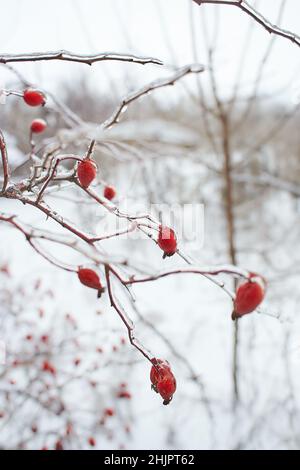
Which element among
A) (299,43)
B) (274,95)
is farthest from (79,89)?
(299,43)

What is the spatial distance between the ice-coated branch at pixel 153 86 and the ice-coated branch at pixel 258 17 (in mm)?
122

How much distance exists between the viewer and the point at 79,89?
499 centimetres

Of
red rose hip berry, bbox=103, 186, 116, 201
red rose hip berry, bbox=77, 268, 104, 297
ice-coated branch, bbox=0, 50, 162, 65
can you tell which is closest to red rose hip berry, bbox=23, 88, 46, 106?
ice-coated branch, bbox=0, 50, 162, 65

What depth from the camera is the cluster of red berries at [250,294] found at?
0.51 metres

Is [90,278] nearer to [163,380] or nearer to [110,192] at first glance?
[163,380]

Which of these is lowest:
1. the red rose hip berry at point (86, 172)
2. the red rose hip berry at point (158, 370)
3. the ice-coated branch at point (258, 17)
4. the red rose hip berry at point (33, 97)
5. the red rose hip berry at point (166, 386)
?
the red rose hip berry at point (166, 386)

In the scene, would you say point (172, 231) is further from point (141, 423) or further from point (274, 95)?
point (141, 423)

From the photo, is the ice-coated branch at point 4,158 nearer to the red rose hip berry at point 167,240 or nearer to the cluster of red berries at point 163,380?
the red rose hip berry at point 167,240

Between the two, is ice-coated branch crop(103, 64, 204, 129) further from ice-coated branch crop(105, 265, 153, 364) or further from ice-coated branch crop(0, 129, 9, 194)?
ice-coated branch crop(105, 265, 153, 364)

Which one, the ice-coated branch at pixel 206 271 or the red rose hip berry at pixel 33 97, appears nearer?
the ice-coated branch at pixel 206 271

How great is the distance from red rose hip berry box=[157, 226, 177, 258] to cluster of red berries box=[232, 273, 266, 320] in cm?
15

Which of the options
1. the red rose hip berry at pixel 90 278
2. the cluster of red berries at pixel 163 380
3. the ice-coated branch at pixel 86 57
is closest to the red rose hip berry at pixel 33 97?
the ice-coated branch at pixel 86 57

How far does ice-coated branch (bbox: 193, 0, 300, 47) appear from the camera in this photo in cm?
62

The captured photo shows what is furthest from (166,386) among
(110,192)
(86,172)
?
(110,192)
